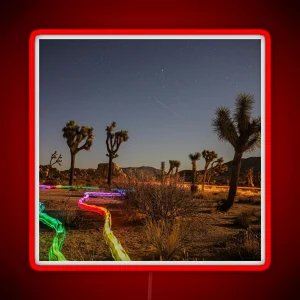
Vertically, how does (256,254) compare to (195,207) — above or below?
below

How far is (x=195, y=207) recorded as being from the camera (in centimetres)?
319

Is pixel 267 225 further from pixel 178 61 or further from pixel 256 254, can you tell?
pixel 178 61

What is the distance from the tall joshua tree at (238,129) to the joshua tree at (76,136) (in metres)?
1.00

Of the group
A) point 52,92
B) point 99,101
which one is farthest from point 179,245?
point 52,92

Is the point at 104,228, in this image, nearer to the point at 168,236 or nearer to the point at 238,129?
the point at 168,236

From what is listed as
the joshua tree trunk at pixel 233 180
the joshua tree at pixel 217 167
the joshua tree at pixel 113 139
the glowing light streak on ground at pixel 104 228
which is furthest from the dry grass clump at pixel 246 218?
the joshua tree at pixel 113 139

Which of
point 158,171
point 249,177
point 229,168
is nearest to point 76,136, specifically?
point 158,171

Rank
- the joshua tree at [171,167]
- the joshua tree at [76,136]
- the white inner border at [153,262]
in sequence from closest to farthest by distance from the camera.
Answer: the white inner border at [153,262] → the joshua tree at [76,136] → the joshua tree at [171,167]

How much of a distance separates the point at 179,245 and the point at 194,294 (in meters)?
0.38

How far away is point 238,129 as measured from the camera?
3143mm

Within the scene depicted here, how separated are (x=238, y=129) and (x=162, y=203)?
87 centimetres

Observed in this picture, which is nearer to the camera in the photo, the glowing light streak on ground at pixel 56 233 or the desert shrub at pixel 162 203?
the glowing light streak on ground at pixel 56 233

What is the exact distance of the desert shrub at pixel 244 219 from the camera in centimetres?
310

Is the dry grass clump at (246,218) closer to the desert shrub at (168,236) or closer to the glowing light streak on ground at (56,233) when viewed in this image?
the desert shrub at (168,236)
